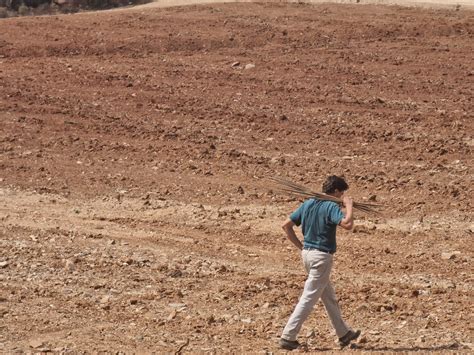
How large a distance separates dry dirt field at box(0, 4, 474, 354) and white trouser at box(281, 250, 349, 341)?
369 mm

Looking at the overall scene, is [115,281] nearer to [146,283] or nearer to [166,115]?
[146,283]

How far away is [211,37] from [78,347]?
1645cm

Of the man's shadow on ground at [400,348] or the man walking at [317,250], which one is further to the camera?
the man's shadow on ground at [400,348]

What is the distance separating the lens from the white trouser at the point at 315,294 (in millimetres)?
9758

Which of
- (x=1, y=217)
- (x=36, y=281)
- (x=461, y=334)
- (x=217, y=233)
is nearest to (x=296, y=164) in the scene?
(x=217, y=233)

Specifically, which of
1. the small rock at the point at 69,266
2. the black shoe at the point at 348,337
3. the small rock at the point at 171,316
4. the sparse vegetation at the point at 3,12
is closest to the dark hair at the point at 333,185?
the black shoe at the point at 348,337

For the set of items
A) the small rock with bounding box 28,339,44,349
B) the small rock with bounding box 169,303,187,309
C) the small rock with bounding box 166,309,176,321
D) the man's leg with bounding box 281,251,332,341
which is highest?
the man's leg with bounding box 281,251,332,341

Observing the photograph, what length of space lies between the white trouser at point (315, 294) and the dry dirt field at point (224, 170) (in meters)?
0.37

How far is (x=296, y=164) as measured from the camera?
57.8 feet

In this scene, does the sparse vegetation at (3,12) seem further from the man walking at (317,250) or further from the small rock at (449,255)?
the man walking at (317,250)

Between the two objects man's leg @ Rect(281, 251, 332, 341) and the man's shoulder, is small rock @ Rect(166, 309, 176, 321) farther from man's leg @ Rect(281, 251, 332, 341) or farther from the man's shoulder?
the man's shoulder

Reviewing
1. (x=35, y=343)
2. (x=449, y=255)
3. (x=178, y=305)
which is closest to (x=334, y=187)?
(x=178, y=305)

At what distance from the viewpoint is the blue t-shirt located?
383 inches

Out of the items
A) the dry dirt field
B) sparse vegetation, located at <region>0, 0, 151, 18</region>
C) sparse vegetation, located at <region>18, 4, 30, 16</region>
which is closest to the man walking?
the dry dirt field
